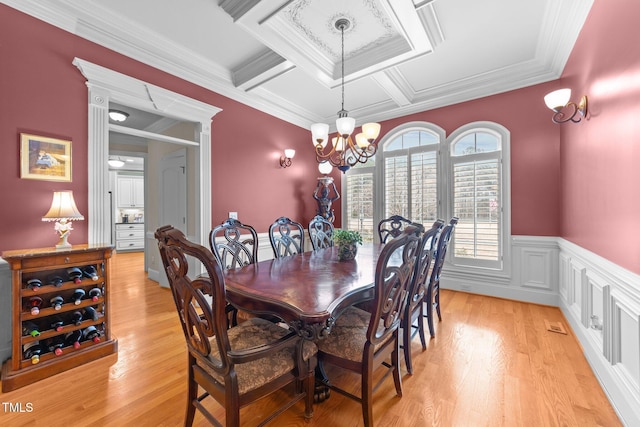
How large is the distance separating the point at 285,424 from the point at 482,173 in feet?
12.4

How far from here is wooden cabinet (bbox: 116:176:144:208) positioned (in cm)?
819

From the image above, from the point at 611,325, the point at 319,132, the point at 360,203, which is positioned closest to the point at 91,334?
the point at 319,132

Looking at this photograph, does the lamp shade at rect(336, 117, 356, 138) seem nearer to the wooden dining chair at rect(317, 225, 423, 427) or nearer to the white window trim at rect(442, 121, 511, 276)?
the wooden dining chair at rect(317, 225, 423, 427)

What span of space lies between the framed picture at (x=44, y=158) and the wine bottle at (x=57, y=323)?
3.73ft

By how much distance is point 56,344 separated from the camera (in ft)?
6.66

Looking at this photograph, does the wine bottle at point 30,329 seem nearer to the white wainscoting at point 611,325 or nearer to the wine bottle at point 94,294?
the wine bottle at point 94,294

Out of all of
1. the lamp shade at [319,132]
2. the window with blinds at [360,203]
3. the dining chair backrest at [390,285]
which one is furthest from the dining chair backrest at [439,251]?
the window with blinds at [360,203]

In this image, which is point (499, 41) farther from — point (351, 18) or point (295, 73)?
point (295, 73)

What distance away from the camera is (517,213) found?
3.52 meters

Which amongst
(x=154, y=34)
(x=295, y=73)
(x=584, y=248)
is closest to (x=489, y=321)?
(x=584, y=248)

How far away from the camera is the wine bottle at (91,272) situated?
2.16 m

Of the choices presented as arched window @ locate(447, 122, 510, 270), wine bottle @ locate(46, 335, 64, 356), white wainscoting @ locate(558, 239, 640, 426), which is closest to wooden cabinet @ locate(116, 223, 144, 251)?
wine bottle @ locate(46, 335, 64, 356)

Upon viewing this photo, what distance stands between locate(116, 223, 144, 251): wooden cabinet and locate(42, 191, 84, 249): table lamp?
22.0 ft

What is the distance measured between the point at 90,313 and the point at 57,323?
197 millimetres
